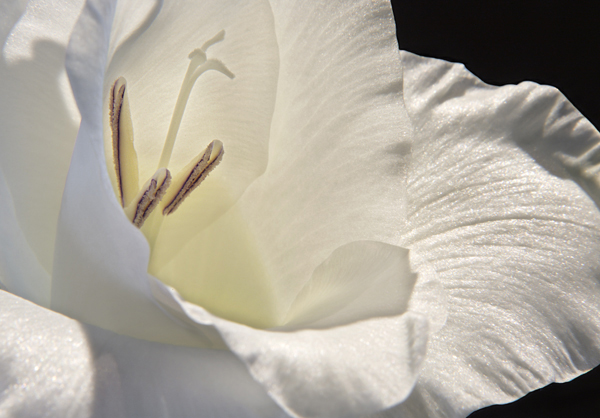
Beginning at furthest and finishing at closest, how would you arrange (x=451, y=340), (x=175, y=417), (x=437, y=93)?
(x=437, y=93) < (x=451, y=340) < (x=175, y=417)

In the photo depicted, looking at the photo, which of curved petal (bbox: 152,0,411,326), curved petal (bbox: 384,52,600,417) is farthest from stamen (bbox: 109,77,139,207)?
curved petal (bbox: 384,52,600,417)

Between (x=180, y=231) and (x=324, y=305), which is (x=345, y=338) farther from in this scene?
(x=180, y=231)

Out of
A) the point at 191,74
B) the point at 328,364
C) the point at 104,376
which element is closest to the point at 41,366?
the point at 104,376

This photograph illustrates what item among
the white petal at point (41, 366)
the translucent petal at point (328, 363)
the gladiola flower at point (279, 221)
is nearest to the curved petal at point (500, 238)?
the gladiola flower at point (279, 221)

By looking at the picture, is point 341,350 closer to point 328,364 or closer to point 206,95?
point 328,364

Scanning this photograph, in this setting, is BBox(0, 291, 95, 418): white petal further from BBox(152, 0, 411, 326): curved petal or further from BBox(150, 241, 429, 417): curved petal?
BBox(152, 0, 411, 326): curved petal

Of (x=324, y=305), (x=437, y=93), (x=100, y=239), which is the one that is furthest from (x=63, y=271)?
(x=437, y=93)
